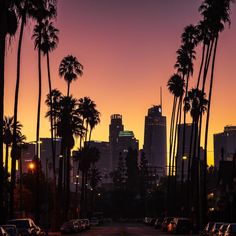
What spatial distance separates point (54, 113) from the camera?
299ft

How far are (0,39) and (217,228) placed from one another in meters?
21.4

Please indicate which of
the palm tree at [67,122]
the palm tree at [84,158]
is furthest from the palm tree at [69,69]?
the palm tree at [84,158]

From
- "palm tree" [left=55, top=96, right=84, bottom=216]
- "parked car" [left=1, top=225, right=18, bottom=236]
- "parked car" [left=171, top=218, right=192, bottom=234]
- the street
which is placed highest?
"palm tree" [left=55, top=96, right=84, bottom=216]

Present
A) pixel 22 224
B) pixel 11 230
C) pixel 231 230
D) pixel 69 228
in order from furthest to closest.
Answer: pixel 69 228, pixel 22 224, pixel 231 230, pixel 11 230

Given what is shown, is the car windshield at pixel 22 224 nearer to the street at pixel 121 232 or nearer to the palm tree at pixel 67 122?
the street at pixel 121 232

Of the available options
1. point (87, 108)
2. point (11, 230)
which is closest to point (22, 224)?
point (11, 230)

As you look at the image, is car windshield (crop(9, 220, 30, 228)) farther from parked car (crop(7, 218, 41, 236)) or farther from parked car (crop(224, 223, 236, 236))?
parked car (crop(224, 223, 236, 236))

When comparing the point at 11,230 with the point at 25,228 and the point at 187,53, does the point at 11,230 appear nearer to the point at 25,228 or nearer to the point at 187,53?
the point at 25,228

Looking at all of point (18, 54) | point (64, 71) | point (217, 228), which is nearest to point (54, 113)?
point (64, 71)

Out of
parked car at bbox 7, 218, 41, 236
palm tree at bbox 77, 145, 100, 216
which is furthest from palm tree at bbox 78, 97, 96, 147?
parked car at bbox 7, 218, 41, 236

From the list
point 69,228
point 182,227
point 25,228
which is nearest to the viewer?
point 25,228

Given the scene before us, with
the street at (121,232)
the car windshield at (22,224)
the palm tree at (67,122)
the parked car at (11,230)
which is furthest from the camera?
the palm tree at (67,122)

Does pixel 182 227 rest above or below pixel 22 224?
below

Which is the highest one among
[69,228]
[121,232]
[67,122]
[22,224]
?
[67,122]
